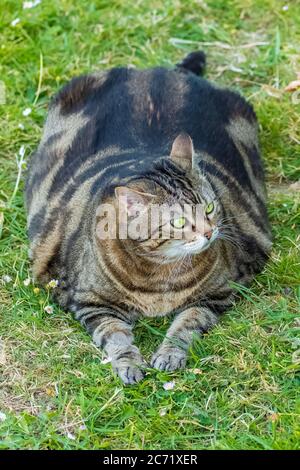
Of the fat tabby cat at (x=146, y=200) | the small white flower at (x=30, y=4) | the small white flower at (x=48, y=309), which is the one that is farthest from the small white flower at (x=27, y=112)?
the small white flower at (x=48, y=309)

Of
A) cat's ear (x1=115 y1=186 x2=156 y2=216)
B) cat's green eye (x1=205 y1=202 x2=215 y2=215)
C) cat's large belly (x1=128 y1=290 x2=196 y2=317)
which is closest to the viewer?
cat's ear (x1=115 y1=186 x2=156 y2=216)

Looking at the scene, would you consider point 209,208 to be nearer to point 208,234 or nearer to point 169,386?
point 208,234

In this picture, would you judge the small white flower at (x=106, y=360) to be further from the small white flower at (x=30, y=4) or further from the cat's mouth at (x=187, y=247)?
the small white flower at (x=30, y=4)

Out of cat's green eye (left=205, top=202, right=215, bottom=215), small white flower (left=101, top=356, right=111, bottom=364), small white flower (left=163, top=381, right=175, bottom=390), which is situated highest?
cat's green eye (left=205, top=202, right=215, bottom=215)

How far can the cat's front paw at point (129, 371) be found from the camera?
3.99m

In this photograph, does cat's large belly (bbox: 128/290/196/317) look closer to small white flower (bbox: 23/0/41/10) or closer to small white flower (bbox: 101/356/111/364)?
small white flower (bbox: 101/356/111/364)

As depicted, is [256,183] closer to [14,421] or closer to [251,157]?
[251,157]

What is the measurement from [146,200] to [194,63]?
2053 mm

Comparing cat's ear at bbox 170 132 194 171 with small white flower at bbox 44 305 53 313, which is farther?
small white flower at bbox 44 305 53 313

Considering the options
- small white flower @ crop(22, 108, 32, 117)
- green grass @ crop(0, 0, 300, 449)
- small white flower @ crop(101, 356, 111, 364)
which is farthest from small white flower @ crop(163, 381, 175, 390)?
small white flower @ crop(22, 108, 32, 117)

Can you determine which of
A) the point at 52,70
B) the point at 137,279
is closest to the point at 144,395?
the point at 137,279

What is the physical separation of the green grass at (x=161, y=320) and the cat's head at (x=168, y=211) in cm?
47

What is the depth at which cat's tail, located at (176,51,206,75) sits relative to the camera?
5.76 m

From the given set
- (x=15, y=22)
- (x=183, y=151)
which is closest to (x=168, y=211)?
(x=183, y=151)
